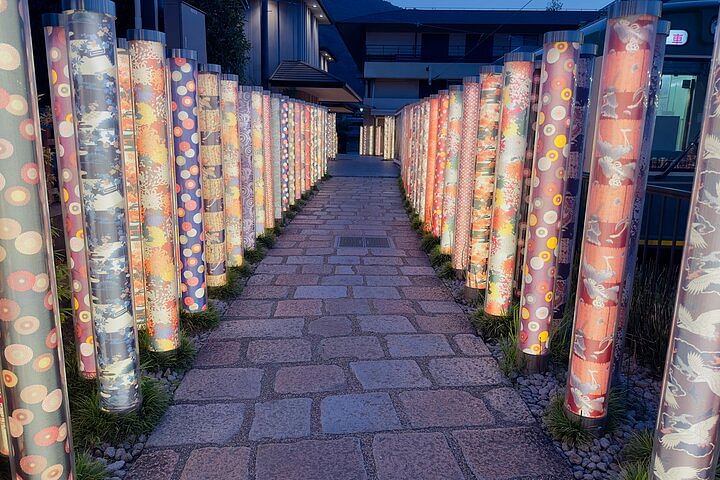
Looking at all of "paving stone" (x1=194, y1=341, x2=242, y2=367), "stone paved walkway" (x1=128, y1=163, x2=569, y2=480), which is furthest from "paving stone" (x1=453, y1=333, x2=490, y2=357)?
"paving stone" (x1=194, y1=341, x2=242, y2=367)

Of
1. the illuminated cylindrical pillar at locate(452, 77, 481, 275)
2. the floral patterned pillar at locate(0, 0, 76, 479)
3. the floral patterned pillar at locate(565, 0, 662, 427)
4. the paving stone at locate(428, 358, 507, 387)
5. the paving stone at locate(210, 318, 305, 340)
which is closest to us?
the floral patterned pillar at locate(0, 0, 76, 479)

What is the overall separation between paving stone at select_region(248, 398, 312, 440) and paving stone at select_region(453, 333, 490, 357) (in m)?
1.39

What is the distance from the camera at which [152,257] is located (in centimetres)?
366

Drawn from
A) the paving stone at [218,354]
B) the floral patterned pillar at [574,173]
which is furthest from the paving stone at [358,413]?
the floral patterned pillar at [574,173]

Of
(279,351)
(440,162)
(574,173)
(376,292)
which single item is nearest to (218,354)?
(279,351)

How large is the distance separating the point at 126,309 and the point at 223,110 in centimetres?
333

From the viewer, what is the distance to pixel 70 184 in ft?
9.83

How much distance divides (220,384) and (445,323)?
204cm

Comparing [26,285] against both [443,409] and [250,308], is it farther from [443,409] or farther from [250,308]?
[250,308]

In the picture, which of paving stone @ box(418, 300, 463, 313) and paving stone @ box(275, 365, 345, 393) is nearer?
paving stone @ box(275, 365, 345, 393)

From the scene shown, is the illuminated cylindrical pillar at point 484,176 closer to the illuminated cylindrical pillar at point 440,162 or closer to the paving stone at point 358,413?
the illuminated cylindrical pillar at point 440,162

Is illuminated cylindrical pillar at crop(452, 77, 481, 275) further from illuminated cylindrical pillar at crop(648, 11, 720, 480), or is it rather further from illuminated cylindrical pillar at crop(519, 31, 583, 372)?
illuminated cylindrical pillar at crop(648, 11, 720, 480)

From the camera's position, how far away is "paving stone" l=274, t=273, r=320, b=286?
5.98m

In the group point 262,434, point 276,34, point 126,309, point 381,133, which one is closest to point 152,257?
point 126,309
